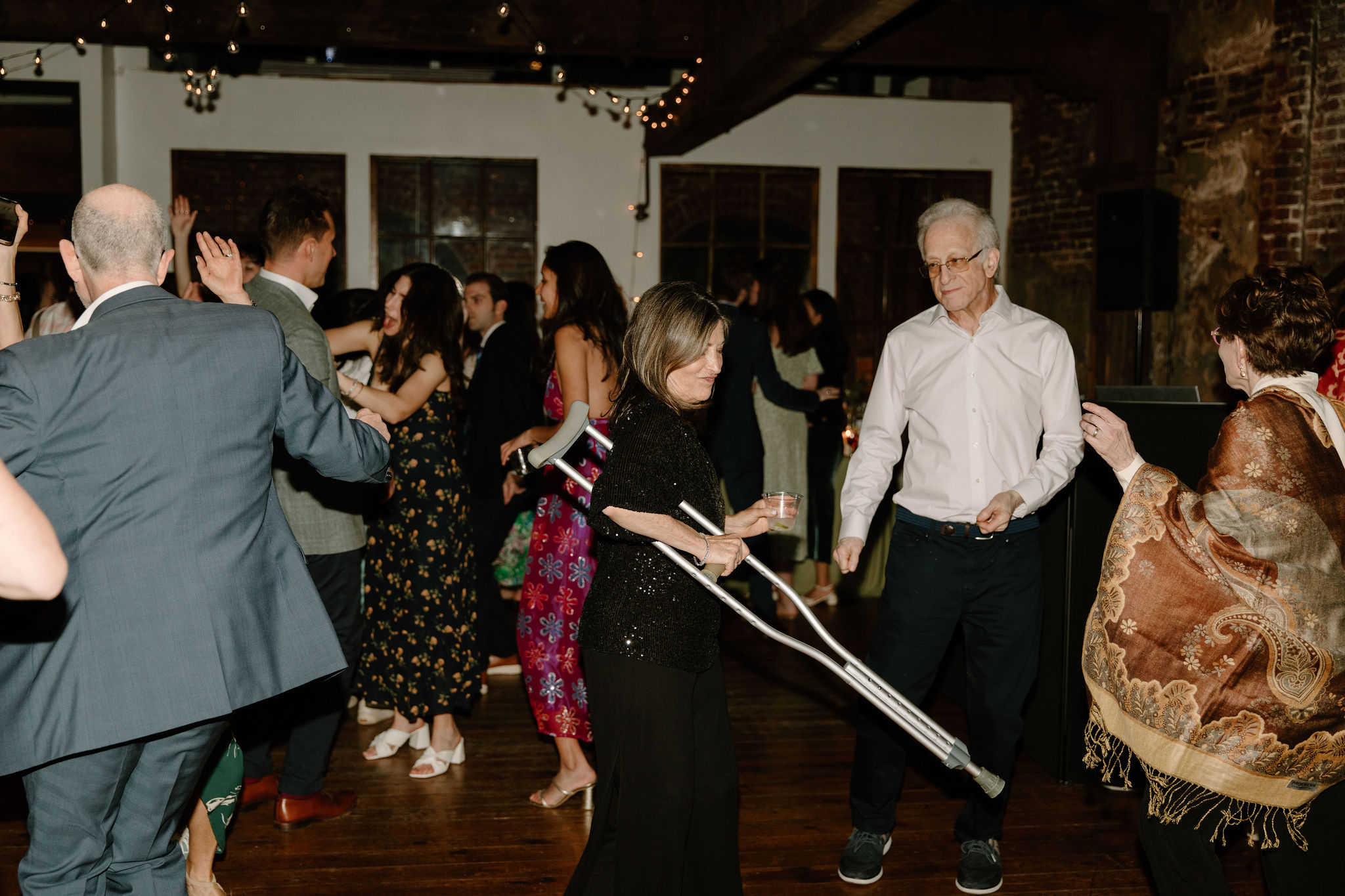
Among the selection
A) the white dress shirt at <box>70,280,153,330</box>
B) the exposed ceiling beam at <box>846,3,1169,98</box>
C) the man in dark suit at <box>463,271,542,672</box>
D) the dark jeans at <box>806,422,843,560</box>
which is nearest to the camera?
the white dress shirt at <box>70,280,153,330</box>

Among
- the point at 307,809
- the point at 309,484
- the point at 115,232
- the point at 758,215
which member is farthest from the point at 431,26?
the point at 115,232

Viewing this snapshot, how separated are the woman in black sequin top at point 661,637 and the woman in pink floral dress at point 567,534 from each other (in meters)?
1.01

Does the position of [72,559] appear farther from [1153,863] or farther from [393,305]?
[1153,863]

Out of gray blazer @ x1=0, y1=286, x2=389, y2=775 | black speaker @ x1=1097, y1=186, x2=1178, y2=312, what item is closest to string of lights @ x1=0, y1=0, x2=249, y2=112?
gray blazer @ x1=0, y1=286, x2=389, y2=775

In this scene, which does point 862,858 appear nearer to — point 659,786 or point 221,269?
point 659,786

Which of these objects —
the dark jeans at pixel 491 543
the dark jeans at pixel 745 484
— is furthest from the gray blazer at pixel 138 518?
the dark jeans at pixel 745 484

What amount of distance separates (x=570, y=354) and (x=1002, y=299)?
51.5 inches

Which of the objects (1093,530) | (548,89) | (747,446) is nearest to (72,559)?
(1093,530)

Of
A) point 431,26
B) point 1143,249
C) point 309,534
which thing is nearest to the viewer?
point 309,534

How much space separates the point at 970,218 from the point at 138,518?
2102 mm

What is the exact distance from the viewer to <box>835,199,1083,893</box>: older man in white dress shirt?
2.80 m

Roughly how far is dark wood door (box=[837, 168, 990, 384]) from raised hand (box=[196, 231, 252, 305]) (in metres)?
7.08

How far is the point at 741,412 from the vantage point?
5137 mm

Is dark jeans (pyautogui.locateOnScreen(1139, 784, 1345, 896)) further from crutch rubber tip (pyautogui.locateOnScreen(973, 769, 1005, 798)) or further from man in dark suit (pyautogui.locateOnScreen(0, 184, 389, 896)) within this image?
man in dark suit (pyautogui.locateOnScreen(0, 184, 389, 896))
